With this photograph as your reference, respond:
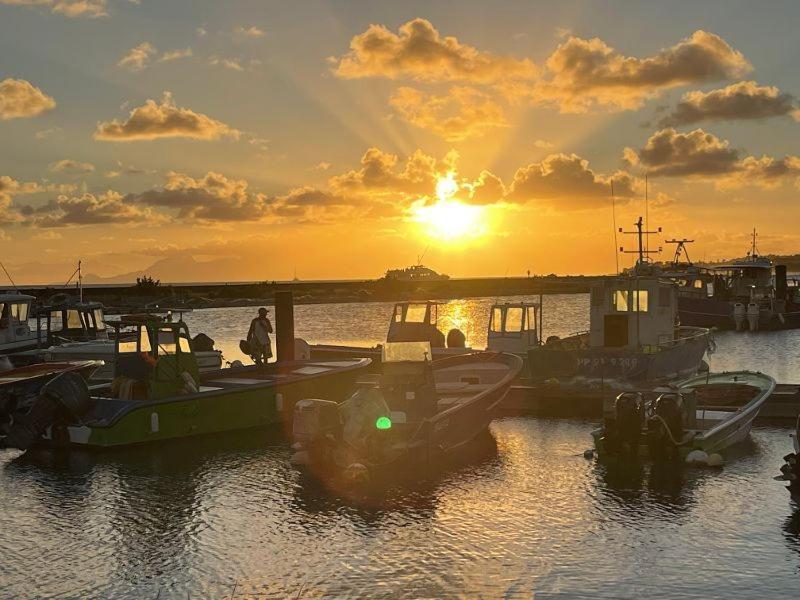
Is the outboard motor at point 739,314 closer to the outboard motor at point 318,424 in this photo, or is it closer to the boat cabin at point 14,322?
the boat cabin at point 14,322

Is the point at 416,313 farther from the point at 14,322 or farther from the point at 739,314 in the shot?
the point at 739,314

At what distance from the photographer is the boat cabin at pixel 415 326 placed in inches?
1158

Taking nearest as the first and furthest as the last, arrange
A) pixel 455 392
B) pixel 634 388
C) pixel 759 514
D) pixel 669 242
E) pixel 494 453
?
1. pixel 759 514
2. pixel 494 453
3. pixel 455 392
4. pixel 634 388
5. pixel 669 242

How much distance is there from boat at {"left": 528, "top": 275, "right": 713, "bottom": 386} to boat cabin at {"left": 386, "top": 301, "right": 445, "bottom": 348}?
13.4ft

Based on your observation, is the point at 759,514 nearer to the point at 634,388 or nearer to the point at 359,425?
the point at 359,425

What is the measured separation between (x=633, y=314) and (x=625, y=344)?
3.33ft

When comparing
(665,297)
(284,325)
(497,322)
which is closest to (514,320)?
(497,322)

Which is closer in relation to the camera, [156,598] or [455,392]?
[156,598]

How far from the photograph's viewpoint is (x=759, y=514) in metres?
14.0

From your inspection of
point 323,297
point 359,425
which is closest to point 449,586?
point 359,425

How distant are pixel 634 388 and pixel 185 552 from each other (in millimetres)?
16176

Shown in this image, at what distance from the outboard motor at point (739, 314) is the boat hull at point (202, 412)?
164ft

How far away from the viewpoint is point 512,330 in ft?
102

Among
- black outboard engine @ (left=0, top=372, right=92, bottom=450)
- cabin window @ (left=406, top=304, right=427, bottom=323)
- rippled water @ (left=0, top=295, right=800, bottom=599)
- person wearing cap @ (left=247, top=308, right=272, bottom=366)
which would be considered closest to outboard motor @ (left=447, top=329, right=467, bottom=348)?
cabin window @ (left=406, top=304, right=427, bottom=323)
